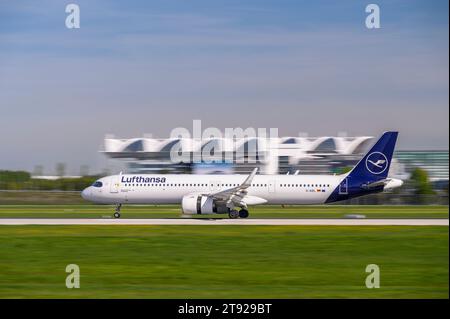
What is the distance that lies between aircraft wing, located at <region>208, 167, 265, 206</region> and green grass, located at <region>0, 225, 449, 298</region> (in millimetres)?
10318

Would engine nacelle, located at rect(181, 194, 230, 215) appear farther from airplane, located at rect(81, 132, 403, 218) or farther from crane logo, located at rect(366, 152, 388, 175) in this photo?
crane logo, located at rect(366, 152, 388, 175)

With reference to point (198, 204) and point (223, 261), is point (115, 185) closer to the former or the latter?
point (198, 204)

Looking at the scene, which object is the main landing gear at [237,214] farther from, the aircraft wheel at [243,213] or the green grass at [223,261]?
the green grass at [223,261]

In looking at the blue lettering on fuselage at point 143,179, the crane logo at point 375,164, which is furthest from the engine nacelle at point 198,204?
the crane logo at point 375,164

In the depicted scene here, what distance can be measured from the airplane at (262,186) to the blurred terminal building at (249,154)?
201ft

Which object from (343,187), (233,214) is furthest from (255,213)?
(233,214)

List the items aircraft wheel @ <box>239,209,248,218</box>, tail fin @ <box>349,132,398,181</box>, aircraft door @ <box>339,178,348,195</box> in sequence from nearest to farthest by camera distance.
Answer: aircraft wheel @ <box>239,209,248,218</box> → aircraft door @ <box>339,178,348,195</box> → tail fin @ <box>349,132,398,181</box>

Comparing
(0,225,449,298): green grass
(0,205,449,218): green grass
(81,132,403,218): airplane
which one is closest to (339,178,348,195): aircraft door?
(81,132,403,218): airplane

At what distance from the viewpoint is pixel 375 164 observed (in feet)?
168

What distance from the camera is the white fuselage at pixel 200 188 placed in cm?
4984

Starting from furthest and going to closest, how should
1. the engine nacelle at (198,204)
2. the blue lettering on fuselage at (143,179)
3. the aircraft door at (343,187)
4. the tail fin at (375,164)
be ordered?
the tail fin at (375,164), the aircraft door at (343,187), the blue lettering on fuselage at (143,179), the engine nacelle at (198,204)

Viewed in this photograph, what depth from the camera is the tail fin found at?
51.2m

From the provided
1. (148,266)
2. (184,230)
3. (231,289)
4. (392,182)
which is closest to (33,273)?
(148,266)

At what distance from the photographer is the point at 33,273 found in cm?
2150
